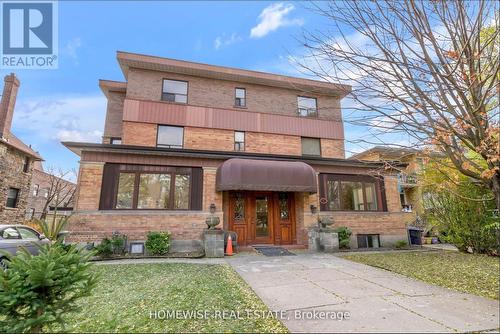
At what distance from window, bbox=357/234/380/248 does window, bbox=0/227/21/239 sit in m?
15.6

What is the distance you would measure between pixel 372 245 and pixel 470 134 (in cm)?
1000

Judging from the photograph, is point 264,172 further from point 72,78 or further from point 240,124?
point 72,78

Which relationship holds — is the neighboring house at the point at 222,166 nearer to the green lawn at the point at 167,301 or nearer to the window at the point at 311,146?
the window at the point at 311,146

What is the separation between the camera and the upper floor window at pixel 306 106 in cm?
1847

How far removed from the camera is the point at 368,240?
14.0 m

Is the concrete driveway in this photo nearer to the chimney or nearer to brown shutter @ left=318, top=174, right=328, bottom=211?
brown shutter @ left=318, top=174, right=328, bottom=211

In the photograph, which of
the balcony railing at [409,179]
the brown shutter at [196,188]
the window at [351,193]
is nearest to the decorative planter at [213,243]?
the brown shutter at [196,188]

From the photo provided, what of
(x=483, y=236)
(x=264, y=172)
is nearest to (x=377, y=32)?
(x=264, y=172)

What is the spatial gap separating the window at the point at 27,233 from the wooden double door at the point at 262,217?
822 centimetres

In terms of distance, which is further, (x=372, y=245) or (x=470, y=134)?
(x=372, y=245)

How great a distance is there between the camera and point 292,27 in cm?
599

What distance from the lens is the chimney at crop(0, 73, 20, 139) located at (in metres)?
19.9

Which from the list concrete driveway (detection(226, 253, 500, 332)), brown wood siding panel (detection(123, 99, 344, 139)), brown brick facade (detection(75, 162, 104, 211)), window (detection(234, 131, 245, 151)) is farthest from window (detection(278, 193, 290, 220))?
brown brick facade (detection(75, 162, 104, 211))

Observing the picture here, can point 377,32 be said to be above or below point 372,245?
above
